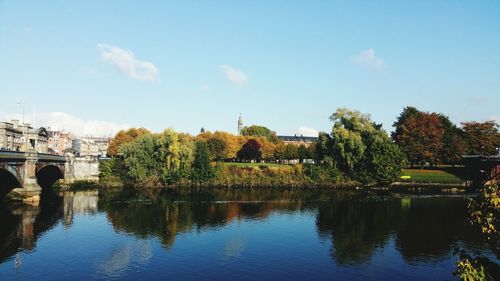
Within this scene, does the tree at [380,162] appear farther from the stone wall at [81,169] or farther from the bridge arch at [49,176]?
the bridge arch at [49,176]

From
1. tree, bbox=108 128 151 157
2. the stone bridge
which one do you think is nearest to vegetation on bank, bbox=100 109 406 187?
the stone bridge

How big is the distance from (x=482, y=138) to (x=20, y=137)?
121 m

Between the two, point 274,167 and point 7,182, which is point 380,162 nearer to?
point 274,167

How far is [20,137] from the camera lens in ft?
338

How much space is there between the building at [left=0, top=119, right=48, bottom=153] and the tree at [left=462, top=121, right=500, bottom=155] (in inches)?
4348

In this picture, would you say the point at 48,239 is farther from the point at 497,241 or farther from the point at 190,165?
the point at 190,165

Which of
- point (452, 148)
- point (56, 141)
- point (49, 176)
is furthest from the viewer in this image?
point (56, 141)

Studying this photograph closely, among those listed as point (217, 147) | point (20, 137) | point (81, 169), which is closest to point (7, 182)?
point (81, 169)

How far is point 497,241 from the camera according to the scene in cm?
1580

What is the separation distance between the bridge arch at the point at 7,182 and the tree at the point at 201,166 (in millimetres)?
38884

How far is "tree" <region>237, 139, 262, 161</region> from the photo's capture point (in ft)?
474

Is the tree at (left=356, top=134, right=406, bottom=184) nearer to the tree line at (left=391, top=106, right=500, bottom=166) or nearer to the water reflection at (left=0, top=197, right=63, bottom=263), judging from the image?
the tree line at (left=391, top=106, right=500, bottom=166)

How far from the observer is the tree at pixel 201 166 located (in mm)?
95938

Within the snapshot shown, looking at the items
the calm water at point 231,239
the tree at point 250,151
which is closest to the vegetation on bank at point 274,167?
the calm water at point 231,239
